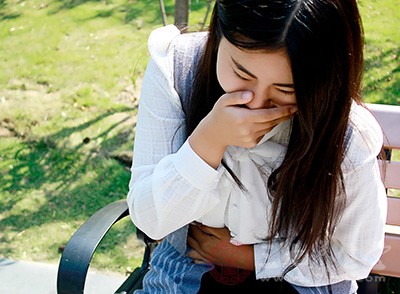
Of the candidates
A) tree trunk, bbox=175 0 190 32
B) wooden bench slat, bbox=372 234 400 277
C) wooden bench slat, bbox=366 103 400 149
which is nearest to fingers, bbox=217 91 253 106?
wooden bench slat, bbox=366 103 400 149

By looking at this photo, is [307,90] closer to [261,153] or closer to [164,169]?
[261,153]

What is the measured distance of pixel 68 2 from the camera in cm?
573

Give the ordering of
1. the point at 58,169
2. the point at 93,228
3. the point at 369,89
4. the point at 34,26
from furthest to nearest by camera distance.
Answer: the point at 34,26
the point at 369,89
the point at 58,169
the point at 93,228

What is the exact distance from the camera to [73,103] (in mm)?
4367

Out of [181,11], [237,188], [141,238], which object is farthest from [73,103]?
[237,188]

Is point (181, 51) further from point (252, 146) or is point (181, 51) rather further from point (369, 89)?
point (369, 89)

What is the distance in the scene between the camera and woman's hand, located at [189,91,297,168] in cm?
158

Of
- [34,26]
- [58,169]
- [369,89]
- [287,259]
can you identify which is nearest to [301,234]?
[287,259]

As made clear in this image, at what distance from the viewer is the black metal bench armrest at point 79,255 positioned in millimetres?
1823

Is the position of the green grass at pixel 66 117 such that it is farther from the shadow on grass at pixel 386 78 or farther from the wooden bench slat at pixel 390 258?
the shadow on grass at pixel 386 78

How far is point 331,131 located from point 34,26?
13.7 ft

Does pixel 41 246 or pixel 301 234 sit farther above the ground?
pixel 301 234

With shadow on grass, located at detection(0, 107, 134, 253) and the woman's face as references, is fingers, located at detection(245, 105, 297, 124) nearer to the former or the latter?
the woman's face

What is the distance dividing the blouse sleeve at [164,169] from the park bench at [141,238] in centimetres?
18
